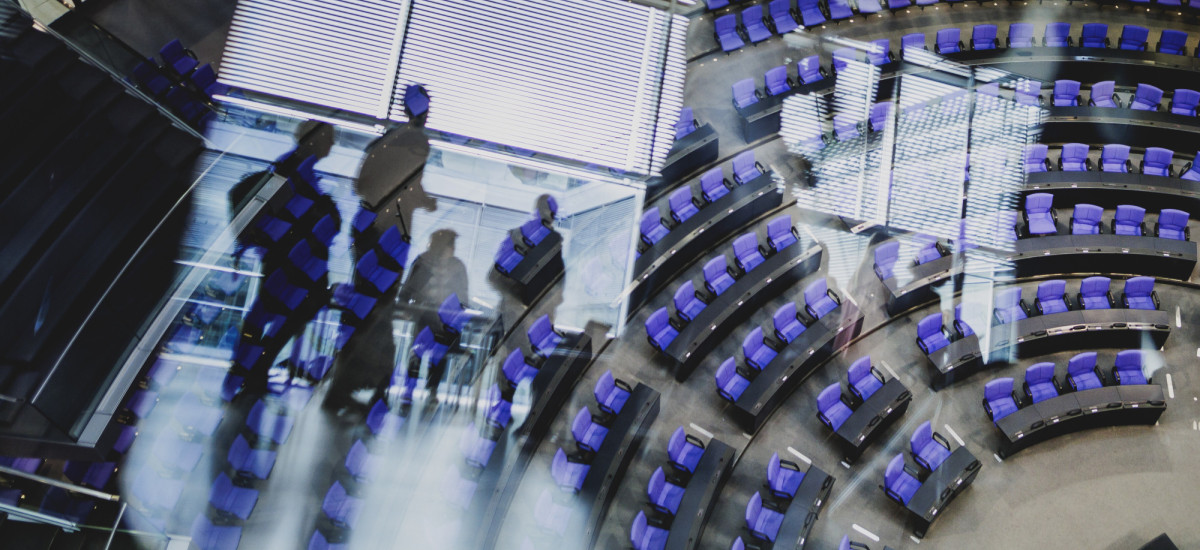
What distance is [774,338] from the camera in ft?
33.5

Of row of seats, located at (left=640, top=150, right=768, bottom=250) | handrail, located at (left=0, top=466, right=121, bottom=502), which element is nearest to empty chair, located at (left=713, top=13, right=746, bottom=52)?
row of seats, located at (left=640, top=150, right=768, bottom=250)

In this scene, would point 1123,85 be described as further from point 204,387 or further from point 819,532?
point 204,387

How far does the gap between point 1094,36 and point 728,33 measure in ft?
14.9

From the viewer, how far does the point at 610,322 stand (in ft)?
33.9

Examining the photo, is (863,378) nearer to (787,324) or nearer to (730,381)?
(787,324)

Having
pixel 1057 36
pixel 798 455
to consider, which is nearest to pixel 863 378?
pixel 798 455

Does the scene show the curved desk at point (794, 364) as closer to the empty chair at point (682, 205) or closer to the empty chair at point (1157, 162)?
the empty chair at point (682, 205)

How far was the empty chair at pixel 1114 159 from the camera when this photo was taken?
1114cm

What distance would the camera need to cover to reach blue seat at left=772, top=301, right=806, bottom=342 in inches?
394

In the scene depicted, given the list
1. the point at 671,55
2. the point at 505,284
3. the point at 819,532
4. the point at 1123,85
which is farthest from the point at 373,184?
the point at 1123,85

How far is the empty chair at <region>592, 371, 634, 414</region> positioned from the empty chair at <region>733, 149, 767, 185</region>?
280cm

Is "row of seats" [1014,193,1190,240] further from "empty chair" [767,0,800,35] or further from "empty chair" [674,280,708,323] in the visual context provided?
"empty chair" [674,280,708,323]

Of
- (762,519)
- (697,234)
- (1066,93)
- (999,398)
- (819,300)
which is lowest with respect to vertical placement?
(762,519)

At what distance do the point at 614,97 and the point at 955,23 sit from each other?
566 centimetres
